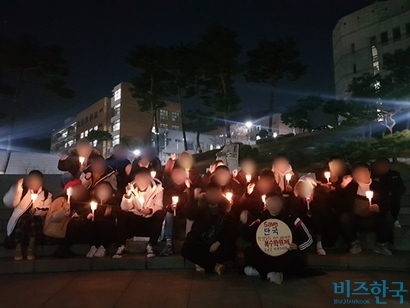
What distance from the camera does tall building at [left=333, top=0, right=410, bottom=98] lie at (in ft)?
140

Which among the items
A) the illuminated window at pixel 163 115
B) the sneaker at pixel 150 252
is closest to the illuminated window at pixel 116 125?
the illuminated window at pixel 163 115

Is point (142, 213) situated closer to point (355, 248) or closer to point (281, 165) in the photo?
point (281, 165)

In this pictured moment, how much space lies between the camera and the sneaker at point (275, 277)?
405cm

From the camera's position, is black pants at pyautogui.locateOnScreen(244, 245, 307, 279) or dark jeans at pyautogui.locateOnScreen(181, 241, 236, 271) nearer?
black pants at pyautogui.locateOnScreen(244, 245, 307, 279)

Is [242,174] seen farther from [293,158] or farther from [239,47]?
[239,47]

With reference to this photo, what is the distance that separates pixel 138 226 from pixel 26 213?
1785 millimetres

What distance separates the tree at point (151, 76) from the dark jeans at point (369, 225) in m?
24.2

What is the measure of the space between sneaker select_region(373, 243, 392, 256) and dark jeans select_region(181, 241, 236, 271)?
2365 millimetres

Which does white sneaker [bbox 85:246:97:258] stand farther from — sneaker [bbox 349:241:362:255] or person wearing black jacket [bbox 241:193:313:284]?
sneaker [bbox 349:241:362:255]

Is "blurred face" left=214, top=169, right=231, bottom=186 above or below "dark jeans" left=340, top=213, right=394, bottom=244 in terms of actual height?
above

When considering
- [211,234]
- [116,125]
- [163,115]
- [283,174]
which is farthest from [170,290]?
[163,115]

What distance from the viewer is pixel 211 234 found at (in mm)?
4656

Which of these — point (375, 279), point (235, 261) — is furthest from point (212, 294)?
point (375, 279)

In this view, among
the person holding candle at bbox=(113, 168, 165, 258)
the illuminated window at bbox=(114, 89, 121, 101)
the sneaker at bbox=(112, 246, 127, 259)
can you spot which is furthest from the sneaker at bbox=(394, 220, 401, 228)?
the illuminated window at bbox=(114, 89, 121, 101)
